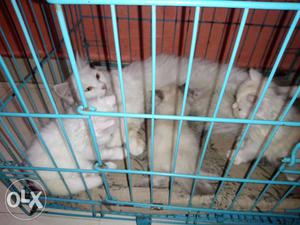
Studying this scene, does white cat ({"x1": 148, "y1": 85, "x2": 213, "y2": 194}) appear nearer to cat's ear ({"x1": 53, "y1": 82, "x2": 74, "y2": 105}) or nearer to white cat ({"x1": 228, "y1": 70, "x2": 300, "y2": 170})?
white cat ({"x1": 228, "y1": 70, "x2": 300, "y2": 170})

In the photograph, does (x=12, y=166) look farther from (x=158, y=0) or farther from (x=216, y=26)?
(x=216, y=26)

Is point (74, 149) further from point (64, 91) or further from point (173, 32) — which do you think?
point (173, 32)

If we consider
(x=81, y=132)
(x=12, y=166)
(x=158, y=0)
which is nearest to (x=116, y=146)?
(x=81, y=132)

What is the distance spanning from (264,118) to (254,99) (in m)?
0.12

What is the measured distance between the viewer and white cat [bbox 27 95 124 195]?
3.25ft

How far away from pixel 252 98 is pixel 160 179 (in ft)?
2.02

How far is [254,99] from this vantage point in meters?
1.14

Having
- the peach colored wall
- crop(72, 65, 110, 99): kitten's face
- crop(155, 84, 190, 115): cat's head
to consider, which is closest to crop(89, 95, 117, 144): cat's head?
crop(72, 65, 110, 99): kitten's face

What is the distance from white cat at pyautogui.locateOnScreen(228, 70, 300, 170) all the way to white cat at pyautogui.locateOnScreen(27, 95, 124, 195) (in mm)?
662

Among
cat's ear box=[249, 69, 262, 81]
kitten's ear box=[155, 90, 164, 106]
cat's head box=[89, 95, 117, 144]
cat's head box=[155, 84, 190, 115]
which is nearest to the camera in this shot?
cat's head box=[89, 95, 117, 144]

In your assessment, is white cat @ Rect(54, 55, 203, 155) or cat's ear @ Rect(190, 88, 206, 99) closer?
white cat @ Rect(54, 55, 203, 155)

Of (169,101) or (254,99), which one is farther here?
(169,101)

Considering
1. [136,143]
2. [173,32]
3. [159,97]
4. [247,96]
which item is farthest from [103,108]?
[173,32]

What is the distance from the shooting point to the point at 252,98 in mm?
1144
